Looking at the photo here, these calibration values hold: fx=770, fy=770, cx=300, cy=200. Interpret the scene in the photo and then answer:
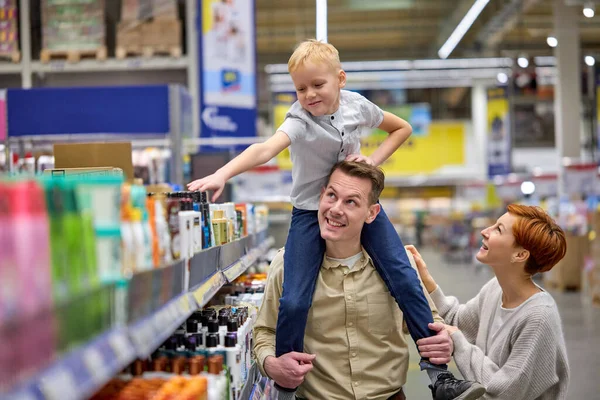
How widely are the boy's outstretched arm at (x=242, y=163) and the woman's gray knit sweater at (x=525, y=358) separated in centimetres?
97

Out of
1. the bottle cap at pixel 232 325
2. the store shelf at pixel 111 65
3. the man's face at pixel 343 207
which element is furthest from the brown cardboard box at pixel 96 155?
the store shelf at pixel 111 65

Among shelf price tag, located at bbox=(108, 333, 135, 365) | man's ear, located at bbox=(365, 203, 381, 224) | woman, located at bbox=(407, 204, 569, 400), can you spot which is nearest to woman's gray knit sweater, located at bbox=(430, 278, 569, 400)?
woman, located at bbox=(407, 204, 569, 400)

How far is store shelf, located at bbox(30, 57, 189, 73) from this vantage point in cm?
895

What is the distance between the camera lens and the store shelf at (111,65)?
895cm

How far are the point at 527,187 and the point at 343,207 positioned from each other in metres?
16.0

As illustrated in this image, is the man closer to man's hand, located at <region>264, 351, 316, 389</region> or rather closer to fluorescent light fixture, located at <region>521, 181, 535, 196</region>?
man's hand, located at <region>264, 351, 316, 389</region>

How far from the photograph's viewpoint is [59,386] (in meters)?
1.15

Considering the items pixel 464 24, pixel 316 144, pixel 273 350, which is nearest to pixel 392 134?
pixel 316 144

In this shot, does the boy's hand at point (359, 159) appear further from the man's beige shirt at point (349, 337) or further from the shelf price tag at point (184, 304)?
the shelf price tag at point (184, 304)

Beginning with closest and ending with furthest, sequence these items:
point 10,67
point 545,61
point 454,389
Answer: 1. point 454,389
2. point 10,67
3. point 545,61

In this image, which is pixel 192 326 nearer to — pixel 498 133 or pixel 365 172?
pixel 365 172

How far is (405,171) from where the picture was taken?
25.6 m

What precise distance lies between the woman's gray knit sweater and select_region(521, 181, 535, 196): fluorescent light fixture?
15.5 metres

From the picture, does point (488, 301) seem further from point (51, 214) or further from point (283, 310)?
point (51, 214)
